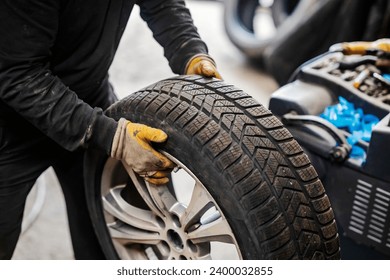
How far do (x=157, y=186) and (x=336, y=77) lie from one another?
0.97 meters

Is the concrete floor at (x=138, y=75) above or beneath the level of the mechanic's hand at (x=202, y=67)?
beneath

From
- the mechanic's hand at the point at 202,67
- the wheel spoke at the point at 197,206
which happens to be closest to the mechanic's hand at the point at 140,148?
the wheel spoke at the point at 197,206

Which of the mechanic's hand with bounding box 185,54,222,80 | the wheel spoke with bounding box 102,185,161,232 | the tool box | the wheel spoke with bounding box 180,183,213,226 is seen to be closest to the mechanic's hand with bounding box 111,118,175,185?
the wheel spoke with bounding box 180,183,213,226

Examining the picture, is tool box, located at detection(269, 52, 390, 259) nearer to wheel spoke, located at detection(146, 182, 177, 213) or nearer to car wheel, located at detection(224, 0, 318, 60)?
wheel spoke, located at detection(146, 182, 177, 213)

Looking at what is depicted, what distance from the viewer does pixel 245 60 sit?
4684mm

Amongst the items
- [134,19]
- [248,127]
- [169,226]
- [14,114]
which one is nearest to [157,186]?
[169,226]

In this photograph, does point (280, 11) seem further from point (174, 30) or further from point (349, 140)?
point (174, 30)

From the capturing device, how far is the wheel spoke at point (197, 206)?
4.88ft

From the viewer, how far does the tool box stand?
1.88m

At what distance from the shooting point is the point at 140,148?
1493 mm

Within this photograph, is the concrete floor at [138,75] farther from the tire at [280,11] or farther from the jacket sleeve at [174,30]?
the jacket sleeve at [174,30]

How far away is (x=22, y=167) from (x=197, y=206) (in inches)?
23.4

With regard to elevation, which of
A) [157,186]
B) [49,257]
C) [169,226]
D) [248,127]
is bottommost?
[49,257]

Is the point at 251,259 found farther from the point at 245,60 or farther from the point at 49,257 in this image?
the point at 245,60
